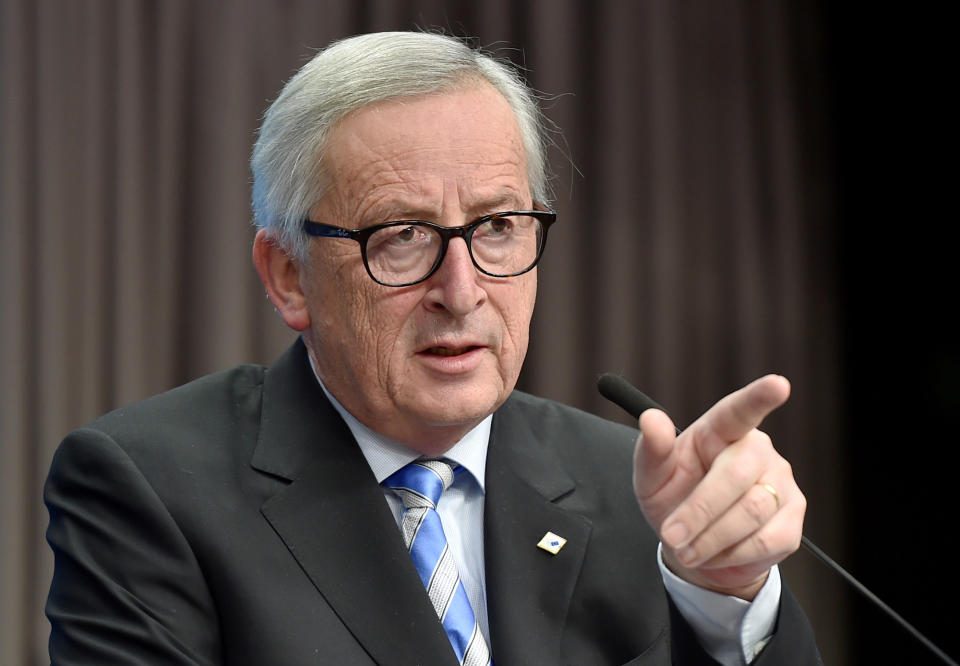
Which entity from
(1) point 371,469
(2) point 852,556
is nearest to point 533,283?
(1) point 371,469

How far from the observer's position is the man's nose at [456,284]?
1.51 m

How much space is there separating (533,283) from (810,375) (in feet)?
6.73

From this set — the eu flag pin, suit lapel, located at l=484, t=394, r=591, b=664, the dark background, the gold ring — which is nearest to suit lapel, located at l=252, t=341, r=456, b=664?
suit lapel, located at l=484, t=394, r=591, b=664

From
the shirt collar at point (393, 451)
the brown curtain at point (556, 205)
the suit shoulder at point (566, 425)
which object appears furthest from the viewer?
the brown curtain at point (556, 205)

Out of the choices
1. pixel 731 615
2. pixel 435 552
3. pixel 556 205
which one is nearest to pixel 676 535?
pixel 731 615

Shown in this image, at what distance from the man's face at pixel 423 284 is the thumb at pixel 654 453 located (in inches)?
13.2

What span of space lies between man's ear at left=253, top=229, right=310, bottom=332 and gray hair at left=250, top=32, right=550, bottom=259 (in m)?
0.02

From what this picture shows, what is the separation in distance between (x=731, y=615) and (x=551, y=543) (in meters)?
0.32

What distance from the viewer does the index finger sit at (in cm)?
109

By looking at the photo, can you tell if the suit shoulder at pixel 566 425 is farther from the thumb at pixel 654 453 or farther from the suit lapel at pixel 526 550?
the thumb at pixel 654 453

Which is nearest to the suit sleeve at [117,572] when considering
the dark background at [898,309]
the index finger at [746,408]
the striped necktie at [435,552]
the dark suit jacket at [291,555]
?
the dark suit jacket at [291,555]

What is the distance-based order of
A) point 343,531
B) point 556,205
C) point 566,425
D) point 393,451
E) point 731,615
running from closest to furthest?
point 731,615 → point 343,531 → point 393,451 → point 566,425 → point 556,205

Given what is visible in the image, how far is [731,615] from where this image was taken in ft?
4.58

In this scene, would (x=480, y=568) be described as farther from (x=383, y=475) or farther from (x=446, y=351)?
(x=446, y=351)
